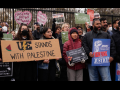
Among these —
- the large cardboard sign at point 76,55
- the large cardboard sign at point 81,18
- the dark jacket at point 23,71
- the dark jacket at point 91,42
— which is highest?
the large cardboard sign at point 81,18

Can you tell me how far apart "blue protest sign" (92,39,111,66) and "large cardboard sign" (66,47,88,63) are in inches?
10.6

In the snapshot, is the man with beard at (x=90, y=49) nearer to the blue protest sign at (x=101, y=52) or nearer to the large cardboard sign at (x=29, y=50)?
the blue protest sign at (x=101, y=52)

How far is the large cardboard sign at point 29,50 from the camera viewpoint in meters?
2.82

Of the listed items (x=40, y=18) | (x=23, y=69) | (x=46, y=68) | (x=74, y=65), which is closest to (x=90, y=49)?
(x=74, y=65)

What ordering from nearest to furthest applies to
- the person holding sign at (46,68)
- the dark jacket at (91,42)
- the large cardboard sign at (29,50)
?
the large cardboard sign at (29,50)
the person holding sign at (46,68)
the dark jacket at (91,42)

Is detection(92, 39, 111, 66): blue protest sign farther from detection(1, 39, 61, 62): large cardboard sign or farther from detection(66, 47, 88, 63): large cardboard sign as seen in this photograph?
detection(1, 39, 61, 62): large cardboard sign

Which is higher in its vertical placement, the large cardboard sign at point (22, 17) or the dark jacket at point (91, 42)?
the large cardboard sign at point (22, 17)

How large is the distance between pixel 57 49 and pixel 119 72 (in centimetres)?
200

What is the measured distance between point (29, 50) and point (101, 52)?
1.87 meters

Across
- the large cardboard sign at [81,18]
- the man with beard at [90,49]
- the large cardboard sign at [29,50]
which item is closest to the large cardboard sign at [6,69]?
the large cardboard sign at [29,50]

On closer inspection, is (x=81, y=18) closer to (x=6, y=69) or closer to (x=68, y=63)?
(x=68, y=63)

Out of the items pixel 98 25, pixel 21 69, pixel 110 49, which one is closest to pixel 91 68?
pixel 110 49

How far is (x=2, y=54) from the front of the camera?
2.78 m

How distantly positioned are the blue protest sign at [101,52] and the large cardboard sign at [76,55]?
0.27m
